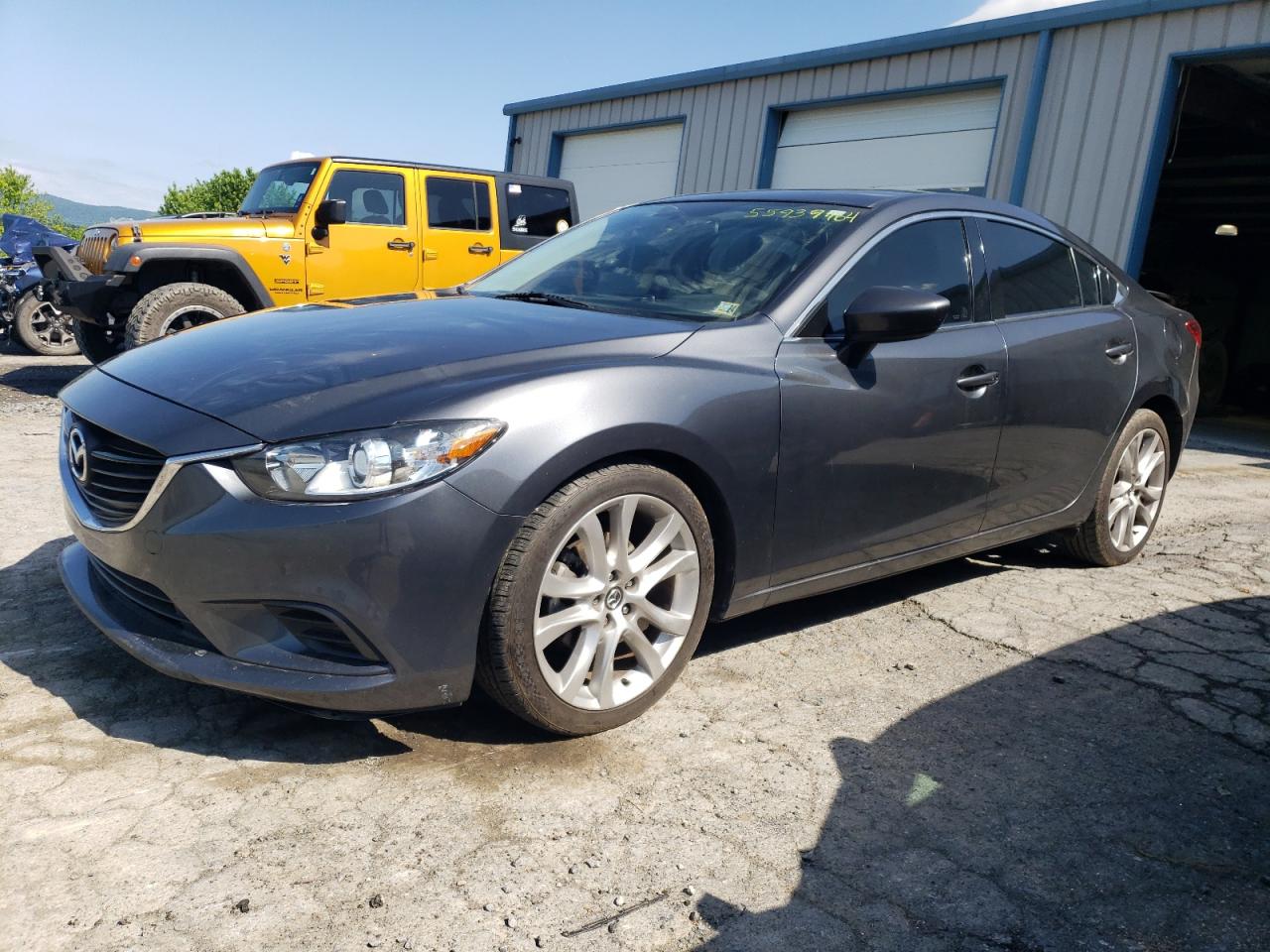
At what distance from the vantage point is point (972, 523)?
12.2 ft

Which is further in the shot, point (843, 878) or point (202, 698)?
point (202, 698)

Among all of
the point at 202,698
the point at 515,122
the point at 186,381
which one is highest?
the point at 515,122

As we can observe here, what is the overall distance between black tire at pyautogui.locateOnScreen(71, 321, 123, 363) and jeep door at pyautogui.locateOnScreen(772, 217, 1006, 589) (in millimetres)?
7030

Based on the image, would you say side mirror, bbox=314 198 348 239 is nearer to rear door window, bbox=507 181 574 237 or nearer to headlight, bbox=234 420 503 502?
rear door window, bbox=507 181 574 237

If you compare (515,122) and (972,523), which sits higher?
(515,122)

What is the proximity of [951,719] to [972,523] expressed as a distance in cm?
96

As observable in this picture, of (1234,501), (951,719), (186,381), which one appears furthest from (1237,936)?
(1234,501)

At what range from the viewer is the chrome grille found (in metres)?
2.47

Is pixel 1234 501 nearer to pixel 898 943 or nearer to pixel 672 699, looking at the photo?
pixel 672 699

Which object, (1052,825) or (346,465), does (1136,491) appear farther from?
(346,465)

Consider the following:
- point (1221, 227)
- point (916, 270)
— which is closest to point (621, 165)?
point (1221, 227)

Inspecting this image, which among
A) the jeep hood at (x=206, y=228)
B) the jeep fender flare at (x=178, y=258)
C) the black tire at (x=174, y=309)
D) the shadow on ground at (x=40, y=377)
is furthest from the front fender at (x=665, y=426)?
the shadow on ground at (x=40, y=377)

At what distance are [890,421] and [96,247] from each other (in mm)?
7256

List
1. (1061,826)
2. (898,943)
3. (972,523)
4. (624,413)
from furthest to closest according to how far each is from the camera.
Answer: (972,523) < (624,413) < (1061,826) < (898,943)
